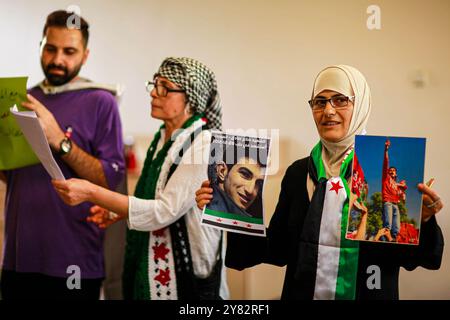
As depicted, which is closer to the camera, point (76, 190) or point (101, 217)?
A: point (76, 190)

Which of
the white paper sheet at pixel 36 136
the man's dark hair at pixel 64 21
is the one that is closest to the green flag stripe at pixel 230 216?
the white paper sheet at pixel 36 136

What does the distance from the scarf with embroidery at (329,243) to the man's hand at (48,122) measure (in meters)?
0.78

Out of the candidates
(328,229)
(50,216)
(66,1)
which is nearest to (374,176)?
(328,229)

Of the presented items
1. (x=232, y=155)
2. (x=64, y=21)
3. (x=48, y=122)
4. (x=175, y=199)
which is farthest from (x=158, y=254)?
(x=64, y=21)

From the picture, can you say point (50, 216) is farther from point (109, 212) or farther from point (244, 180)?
point (244, 180)

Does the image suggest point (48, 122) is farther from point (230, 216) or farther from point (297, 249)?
point (297, 249)

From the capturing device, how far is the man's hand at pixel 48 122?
166 centimetres

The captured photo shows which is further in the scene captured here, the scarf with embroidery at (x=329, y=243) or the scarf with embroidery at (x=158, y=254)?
the scarf with embroidery at (x=158, y=254)

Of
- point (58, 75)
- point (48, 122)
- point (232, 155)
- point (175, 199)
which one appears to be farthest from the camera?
point (58, 75)

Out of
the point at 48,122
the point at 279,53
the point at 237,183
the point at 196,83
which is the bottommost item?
the point at 237,183

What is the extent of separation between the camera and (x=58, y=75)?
5.83 ft

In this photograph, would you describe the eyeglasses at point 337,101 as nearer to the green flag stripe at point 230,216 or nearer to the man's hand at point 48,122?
the green flag stripe at point 230,216

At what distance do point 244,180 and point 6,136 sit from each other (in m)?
0.76

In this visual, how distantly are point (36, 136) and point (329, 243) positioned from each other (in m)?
0.79
